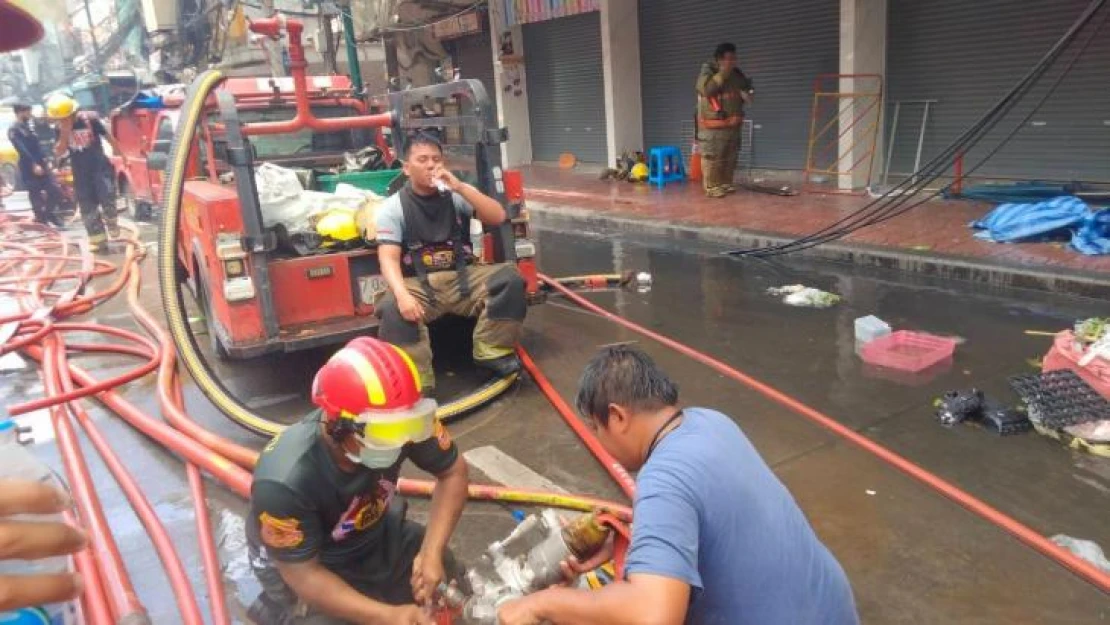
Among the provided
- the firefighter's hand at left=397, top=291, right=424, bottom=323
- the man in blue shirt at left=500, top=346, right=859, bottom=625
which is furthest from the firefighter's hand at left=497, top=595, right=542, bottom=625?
the firefighter's hand at left=397, top=291, right=424, bottom=323

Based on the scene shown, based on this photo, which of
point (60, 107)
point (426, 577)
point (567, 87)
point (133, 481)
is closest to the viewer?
point (426, 577)

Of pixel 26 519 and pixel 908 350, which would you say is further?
pixel 908 350

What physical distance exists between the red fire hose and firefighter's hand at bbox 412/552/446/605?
2.26m

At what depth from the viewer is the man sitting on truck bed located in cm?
457

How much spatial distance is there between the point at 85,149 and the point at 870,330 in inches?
422

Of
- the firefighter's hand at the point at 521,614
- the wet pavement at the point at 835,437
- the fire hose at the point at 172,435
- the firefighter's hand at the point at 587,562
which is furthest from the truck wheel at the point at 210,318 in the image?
the firefighter's hand at the point at 521,614

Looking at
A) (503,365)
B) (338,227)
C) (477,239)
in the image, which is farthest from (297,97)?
(503,365)

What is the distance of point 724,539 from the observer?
5.42ft

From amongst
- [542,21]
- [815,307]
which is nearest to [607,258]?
[815,307]

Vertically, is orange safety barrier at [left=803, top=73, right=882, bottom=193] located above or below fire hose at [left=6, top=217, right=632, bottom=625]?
above

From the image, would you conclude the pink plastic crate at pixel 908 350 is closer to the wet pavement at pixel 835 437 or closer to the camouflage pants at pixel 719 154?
the wet pavement at pixel 835 437

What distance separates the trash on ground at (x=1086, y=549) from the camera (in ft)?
9.51

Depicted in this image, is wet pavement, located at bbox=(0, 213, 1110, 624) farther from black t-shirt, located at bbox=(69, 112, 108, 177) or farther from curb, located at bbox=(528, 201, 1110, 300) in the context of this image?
black t-shirt, located at bbox=(69, 112, 108, 177)

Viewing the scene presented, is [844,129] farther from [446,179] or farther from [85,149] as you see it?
[85,149]
